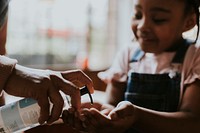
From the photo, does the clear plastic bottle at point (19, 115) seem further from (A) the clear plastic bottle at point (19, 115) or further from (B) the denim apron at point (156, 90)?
(B) the denim apron at point (156, 90)

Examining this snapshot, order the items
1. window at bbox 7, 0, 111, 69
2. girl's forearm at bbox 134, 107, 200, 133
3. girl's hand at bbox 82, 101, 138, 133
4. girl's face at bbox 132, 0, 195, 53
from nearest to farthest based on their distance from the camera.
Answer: girl's hand at bbox 82, 101, 138, 133 < girl's forearm at bbox 134, 107, 200, 133 < girl's face at bbox 132, 0, 195, 53 < window at bbox 7, 0, 111, 69

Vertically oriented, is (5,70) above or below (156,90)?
above

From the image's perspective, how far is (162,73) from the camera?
0.93 meters

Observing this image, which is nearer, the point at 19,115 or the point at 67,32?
the point at 19,115

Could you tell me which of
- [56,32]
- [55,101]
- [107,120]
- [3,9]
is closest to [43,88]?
[55,101]

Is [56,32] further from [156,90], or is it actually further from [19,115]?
[19,115]

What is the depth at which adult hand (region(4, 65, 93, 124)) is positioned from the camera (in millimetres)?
543

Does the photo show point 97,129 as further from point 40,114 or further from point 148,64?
point 148,64

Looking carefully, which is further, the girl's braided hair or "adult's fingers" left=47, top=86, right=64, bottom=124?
the girl's braided hair

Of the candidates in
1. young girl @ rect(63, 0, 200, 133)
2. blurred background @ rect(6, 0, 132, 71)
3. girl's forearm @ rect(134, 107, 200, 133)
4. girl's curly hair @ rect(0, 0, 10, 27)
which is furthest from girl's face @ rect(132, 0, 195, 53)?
blurred background @ rect(6, 0, 132, 71)

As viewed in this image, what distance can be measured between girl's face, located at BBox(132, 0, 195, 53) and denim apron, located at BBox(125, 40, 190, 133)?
6 cm

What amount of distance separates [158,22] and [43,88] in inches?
17.7

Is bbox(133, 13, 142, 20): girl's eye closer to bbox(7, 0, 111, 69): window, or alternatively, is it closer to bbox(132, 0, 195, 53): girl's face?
bbox(132, 0, 195, 53): girl's face

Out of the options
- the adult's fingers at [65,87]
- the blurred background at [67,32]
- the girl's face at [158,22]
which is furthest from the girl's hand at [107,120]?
the blurred background at [67,32]
